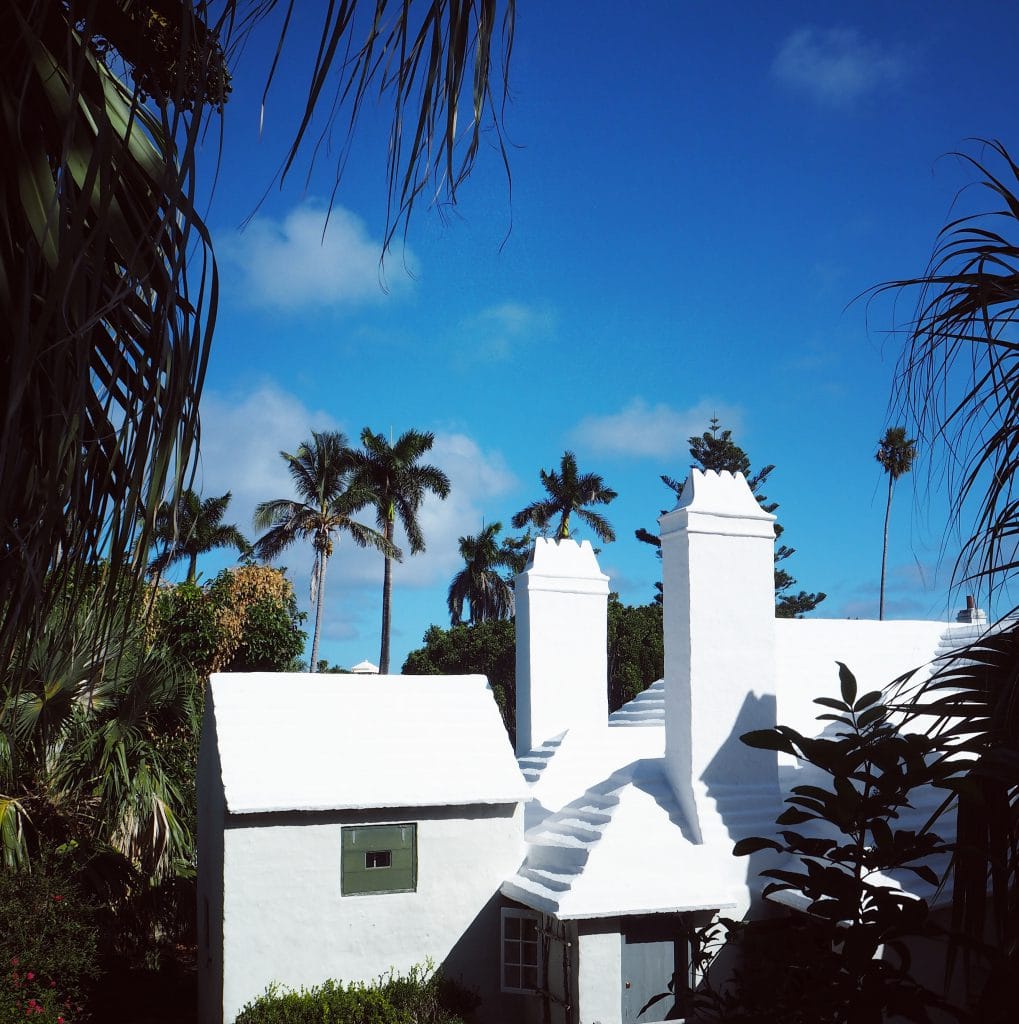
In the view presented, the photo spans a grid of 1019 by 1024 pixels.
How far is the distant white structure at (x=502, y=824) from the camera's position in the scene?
419 inches

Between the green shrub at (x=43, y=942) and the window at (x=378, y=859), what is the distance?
327 centimetres

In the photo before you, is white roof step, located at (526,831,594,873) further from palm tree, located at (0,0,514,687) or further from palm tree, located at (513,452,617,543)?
palm tree, located at (513,452,617,543)

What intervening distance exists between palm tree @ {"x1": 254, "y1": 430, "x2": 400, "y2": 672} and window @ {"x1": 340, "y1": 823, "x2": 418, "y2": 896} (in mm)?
28392

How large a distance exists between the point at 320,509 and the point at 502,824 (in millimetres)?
30015

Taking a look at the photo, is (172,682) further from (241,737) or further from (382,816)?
(382,816)

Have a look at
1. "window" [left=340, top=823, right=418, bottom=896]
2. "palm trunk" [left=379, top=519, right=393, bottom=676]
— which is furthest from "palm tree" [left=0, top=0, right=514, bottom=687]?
"palm trunk" [left=379, top=519, right=393, bottom=676]

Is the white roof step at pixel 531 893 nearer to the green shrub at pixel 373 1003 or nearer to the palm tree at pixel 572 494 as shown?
the green shrub at pixel 373 1003

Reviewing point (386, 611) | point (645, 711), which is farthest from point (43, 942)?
point (386, 611)

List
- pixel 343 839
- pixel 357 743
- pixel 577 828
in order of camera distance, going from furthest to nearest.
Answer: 1. pixel 357 743
2. pixel 343 839
3. pixel 577 828

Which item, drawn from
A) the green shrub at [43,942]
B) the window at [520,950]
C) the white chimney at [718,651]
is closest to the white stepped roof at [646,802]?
the white chimney at [718,651]

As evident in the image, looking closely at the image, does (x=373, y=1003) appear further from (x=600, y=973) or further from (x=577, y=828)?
(x=577, y=828)

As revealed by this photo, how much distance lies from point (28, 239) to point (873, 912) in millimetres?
3474

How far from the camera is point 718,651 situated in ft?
37.7

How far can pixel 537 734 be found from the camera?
49.0ft
